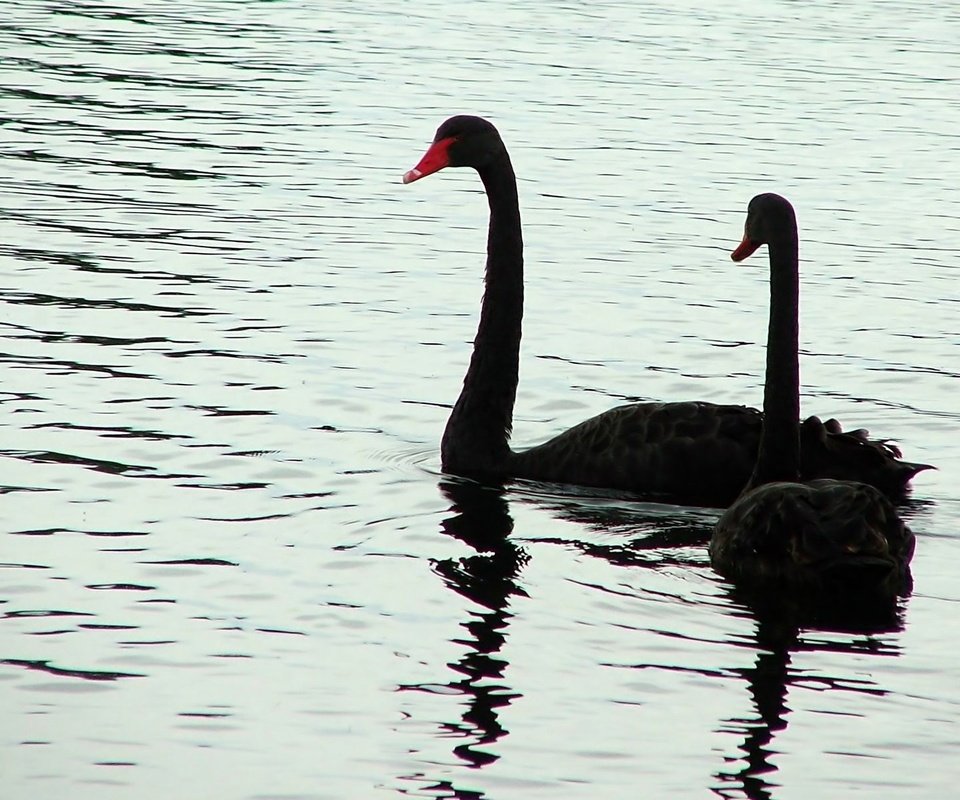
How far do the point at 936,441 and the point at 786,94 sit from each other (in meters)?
15.5

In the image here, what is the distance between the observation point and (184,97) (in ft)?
68.9

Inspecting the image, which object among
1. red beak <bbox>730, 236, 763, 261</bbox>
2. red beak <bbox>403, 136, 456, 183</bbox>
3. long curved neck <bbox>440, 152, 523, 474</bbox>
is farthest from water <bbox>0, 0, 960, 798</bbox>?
red beak <bbox>403, 136, 456, 183</bbox>

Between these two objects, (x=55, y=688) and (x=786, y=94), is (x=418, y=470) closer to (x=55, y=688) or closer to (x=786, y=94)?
(x=55, y=688)

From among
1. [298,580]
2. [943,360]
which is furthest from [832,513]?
[943,360]

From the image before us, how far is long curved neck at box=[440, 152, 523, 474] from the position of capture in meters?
8.66

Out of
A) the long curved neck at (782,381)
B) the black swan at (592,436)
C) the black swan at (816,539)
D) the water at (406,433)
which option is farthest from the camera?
the black swan at (592,436)

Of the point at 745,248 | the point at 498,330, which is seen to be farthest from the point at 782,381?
the point at 498,330

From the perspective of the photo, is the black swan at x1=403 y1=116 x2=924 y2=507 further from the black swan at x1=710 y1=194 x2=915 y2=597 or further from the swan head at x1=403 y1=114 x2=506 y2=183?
the black swan at x1=710 y1=194 x2=915 y2=597

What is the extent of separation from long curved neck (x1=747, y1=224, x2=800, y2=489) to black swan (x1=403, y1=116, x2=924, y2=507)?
0.39 meters

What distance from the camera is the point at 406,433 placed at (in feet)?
30.1

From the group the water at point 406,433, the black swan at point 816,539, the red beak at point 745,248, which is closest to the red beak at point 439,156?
the water at point 406,433

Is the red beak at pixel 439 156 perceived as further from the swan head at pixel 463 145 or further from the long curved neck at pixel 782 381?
the long curved neck at pixel 782 381

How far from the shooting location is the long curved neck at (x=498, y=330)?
866cm

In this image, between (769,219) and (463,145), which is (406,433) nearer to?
(463,145)
